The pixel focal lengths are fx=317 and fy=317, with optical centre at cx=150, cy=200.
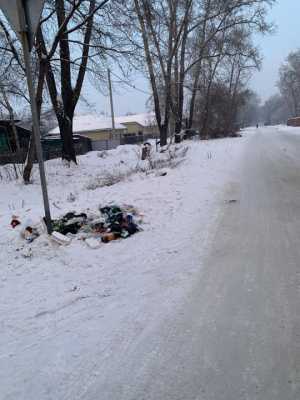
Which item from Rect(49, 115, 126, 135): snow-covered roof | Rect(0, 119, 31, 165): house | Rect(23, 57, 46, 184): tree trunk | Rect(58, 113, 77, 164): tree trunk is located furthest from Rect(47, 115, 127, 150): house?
Rect(23, 57, 46, 184): tree trunk

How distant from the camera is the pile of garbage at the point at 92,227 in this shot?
4344 millimetres

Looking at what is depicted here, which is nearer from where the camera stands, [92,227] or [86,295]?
[86,295]

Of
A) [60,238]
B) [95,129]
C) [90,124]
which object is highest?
[90,124]

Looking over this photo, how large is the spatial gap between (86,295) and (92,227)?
1.70 m

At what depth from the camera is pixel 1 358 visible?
2328 mm

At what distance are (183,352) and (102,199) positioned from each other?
175 inches

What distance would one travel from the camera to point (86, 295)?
310 centimetres

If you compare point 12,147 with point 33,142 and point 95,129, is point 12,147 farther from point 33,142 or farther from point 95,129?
point 95,129

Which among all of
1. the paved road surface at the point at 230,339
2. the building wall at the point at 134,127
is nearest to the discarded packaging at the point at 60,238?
the paved road surface at the point at 230,339

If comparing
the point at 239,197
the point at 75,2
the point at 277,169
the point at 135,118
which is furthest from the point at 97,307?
the point at 135,118

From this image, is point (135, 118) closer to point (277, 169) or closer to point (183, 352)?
point (277, 169)

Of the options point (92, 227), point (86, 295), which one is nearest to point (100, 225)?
point (92, 227)

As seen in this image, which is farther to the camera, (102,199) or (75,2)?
(75,2)

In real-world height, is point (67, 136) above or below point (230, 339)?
above
